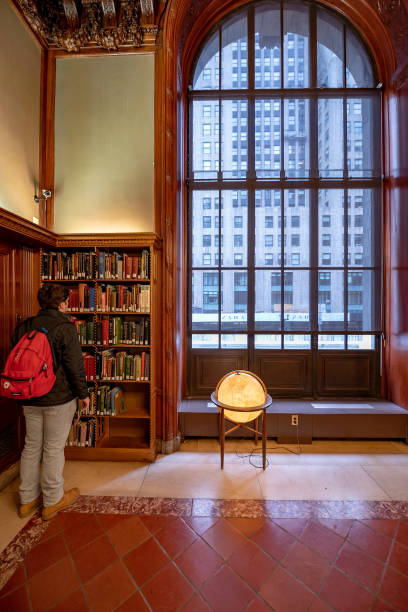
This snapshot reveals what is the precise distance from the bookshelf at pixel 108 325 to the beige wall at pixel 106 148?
47cm

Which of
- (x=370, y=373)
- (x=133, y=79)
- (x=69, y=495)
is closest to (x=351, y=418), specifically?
(x=370, y=373)

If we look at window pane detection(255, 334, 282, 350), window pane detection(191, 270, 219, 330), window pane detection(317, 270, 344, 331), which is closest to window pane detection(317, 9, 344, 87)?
window pane detection(317, 270, 344, 331)

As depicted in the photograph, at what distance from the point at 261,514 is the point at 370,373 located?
103 inches

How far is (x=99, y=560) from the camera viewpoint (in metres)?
1.76

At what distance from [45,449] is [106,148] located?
3.23 metres

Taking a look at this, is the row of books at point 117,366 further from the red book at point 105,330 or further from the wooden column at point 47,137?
the wooden column at point 47,137

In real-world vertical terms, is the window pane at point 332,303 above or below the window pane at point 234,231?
below

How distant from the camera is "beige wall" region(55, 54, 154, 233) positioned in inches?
125

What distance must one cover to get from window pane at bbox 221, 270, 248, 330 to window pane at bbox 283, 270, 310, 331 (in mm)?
593

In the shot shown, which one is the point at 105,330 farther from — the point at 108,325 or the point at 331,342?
the point at 331,342

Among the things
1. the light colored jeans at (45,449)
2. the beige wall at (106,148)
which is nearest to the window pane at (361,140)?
the beige wall at (106,148)

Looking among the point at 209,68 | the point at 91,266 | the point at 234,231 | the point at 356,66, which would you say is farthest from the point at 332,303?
the point at 209,68

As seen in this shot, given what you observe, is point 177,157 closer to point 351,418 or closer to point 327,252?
point 327,252

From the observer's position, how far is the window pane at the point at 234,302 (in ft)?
12.4
